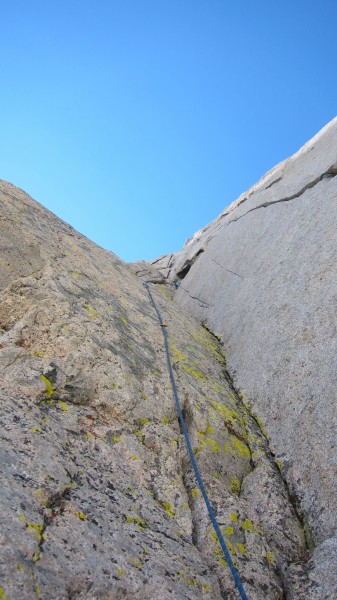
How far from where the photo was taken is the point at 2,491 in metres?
4.22

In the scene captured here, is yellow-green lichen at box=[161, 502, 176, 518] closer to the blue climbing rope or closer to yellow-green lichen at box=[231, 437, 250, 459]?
the blue climbing rope

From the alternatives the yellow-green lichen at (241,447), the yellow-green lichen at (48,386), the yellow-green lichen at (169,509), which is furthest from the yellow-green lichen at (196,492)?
the yellow-green lichen at (48,386)

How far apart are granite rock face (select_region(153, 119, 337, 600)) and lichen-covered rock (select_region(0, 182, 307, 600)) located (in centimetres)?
42

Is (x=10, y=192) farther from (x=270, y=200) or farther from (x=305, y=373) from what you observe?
(x=305, y=373)

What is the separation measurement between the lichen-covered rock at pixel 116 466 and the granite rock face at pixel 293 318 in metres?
0.42

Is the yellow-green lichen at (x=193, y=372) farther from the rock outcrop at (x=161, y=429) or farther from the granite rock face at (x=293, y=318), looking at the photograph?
the granite rock face at (x=293, y=318)

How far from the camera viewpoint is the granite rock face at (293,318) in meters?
6.46

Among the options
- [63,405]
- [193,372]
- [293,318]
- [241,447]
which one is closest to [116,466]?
[63,405]

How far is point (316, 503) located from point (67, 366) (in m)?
4.52

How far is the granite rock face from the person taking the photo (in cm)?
646

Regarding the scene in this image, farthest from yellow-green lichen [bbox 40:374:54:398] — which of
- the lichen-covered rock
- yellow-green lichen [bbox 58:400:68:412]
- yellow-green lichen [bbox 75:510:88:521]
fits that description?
yellow-green lichen [bbox 75:510:88:521]

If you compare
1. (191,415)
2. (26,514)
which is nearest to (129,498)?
(26,514)

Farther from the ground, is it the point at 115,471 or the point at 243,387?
the point at 243,387

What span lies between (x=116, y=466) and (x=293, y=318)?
566cm
